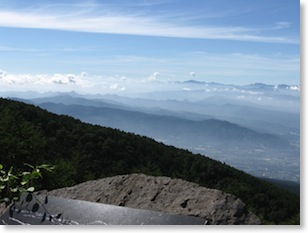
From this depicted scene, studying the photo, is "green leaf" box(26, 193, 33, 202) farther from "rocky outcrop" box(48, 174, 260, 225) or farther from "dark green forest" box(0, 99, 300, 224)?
"dark green forest" box(0, 99, 300, 224)

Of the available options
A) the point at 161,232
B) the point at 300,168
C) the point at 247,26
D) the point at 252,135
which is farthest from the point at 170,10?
the point at 252,135

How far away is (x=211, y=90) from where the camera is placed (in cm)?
738

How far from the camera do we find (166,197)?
5.18m

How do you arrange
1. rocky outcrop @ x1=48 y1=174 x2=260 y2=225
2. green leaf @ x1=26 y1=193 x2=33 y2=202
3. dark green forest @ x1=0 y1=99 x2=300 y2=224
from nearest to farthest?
rocky outcrop @ x1=48 y1=174 x2=260 y2=225 → green leaf @ x1=26 y1=193 x2=33 y2=202 → dark green forest @ x1=0 y1=99 x2=300 y2=224

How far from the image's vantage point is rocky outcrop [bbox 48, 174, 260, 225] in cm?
483

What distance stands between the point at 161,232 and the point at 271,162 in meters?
4.77

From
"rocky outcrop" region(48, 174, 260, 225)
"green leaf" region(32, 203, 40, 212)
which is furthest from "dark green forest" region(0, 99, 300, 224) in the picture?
"green leaf" region(32, 203, 40, 212)

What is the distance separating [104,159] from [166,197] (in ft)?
10.4

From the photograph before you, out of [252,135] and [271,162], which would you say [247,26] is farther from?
[252,135]

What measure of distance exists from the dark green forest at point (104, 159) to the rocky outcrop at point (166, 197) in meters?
1.74

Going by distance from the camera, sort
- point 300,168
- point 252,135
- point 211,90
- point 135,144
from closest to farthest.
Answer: point 300,168 < point 211,90 < point 135,144 < point 252,135

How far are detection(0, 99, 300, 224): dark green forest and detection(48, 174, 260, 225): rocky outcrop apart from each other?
5.70 feet

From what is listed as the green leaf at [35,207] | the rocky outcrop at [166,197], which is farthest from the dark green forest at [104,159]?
the green leaf at [35,207]

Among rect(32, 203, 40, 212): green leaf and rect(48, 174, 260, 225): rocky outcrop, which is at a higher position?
rect(48, 174, 260, 225): rocky outcrop
